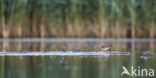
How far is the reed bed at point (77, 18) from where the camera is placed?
1159 centimetres

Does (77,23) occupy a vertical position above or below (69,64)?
above

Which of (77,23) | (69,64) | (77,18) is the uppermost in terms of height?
(77,18)

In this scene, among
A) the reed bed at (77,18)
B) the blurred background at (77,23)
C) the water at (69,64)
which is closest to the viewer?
the water at (69,64)

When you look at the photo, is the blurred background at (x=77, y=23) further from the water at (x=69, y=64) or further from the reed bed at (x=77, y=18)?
the water at (x=69, y=64)

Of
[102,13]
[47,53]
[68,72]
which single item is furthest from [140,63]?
[102,13]

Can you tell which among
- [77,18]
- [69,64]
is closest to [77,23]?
[77,18]

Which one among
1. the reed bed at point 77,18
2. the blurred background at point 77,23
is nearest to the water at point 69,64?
the blurred background at point 77,23

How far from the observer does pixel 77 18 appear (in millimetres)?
12008

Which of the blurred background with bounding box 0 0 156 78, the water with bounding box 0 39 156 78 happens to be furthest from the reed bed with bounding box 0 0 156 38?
the water with bounding box 0 39 156 78

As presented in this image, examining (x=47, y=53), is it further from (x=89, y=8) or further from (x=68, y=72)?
(x=89, y=8)

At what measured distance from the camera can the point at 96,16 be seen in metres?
12.1

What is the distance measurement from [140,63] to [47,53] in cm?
219

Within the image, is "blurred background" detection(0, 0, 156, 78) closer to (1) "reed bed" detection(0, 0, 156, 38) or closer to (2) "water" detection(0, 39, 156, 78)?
(1) "reed bed" detection(0, 0, 156, 38)

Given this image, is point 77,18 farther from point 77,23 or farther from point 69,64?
point 69,64
